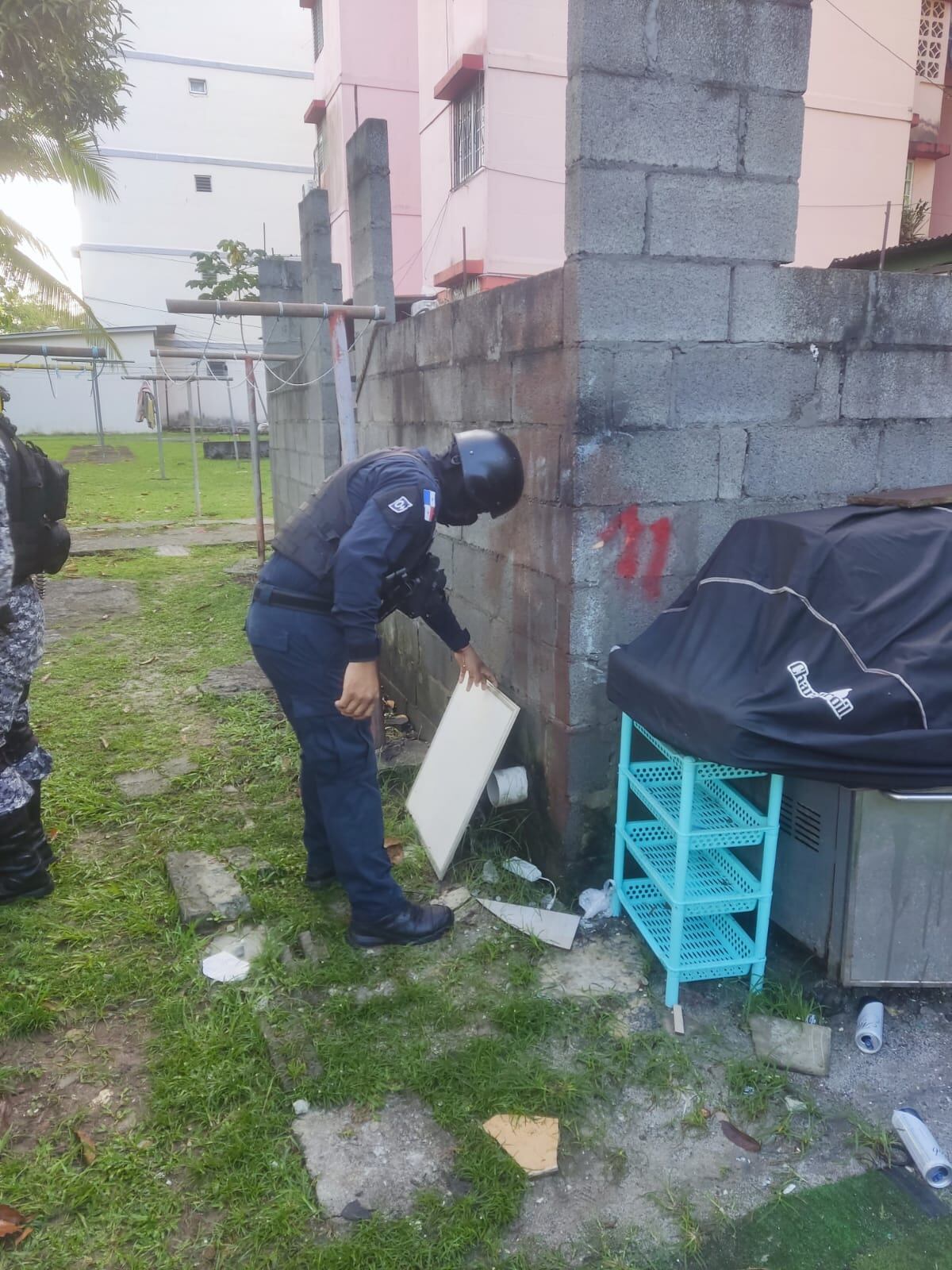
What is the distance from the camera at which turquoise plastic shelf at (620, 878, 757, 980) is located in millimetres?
2805

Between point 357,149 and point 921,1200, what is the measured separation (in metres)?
5.62

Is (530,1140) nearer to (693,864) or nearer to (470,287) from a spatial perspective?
(693,864)

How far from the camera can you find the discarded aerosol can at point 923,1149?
7.17ft

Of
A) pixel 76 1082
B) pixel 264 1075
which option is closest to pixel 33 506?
pixel 76 1082

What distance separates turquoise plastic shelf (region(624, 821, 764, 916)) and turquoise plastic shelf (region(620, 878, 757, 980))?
9 centimetres

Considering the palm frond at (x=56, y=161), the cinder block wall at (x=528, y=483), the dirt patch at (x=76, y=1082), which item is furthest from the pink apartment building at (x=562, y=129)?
the dirt patch at (x=76, y=1082)

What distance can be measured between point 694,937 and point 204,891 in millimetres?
1777

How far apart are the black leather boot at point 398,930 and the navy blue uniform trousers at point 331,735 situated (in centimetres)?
4

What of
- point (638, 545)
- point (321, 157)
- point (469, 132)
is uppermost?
point (321, 157)

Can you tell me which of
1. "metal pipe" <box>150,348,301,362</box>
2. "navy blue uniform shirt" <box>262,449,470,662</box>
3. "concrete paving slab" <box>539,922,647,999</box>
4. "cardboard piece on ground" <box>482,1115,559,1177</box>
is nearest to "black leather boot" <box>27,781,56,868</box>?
"navy blue uniform shirt" <box>262,449,470,662</box>

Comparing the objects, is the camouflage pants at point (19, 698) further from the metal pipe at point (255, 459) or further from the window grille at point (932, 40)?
the window grille at point (932, 40)

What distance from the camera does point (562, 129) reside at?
494 inches

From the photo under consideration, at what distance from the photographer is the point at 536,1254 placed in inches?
78.8

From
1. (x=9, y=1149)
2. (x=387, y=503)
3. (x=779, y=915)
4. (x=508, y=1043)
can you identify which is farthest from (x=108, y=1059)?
(x=779, y=915)
